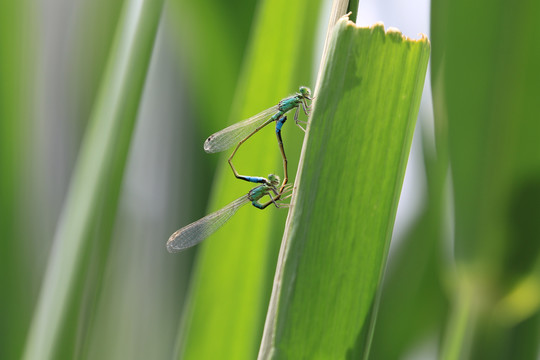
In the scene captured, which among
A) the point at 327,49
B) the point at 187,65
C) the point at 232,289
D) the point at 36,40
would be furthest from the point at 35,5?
the point at 327,49

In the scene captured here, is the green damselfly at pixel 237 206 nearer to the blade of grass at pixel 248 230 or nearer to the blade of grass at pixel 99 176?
the blade of grass at pixel 248 230

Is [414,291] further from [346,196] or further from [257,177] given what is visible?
[346,196]

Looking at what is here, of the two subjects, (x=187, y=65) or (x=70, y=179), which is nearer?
(x=187, y=65)

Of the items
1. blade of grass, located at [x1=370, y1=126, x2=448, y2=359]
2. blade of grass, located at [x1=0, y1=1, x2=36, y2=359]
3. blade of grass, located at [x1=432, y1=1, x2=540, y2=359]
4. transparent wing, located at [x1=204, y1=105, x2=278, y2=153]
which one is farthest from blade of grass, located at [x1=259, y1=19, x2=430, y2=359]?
blade of grass, located at [x1=0, y1=1, x2=36, y2=359]

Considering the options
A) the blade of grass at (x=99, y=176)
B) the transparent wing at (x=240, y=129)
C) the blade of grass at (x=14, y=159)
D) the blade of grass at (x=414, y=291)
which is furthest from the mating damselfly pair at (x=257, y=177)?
the blade of grass at (x=14, y=159)

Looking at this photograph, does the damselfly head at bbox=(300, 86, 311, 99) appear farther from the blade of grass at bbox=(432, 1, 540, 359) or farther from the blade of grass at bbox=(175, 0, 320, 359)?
the blade of grass at bbox=(432, 1, 540, 359)

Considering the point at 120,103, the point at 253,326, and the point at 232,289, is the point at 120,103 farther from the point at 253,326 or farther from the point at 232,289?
the point at 253,326
